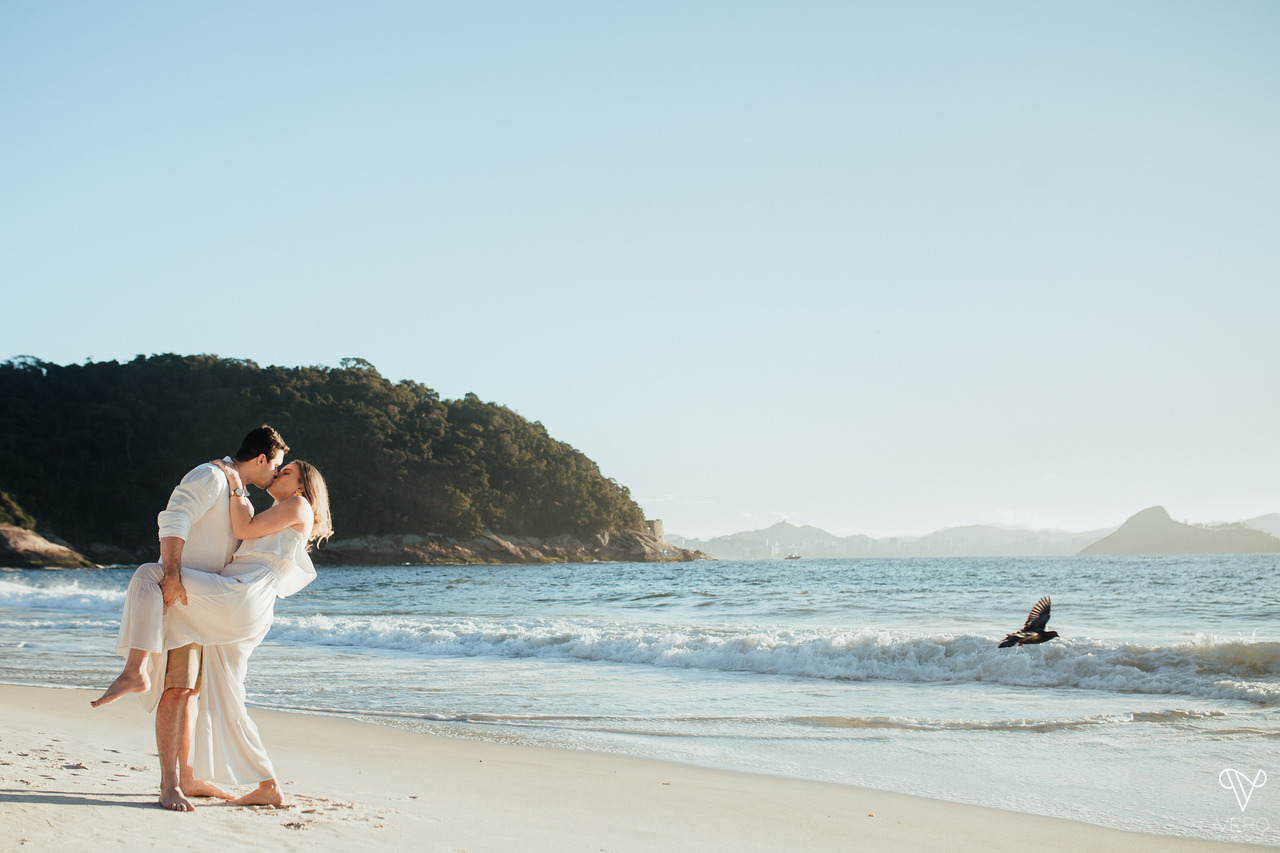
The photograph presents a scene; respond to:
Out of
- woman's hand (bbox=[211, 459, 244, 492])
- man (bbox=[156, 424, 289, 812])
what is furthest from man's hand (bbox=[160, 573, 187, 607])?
woman's hand (bbox=[211, 459, 244, 492])

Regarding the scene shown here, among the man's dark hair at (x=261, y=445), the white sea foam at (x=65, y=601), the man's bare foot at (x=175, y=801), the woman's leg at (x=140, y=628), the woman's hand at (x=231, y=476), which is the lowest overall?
the white sea foam at (x=65, y=601)

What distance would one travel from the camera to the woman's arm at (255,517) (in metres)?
3.56

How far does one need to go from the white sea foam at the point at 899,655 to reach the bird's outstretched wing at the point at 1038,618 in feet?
2.52

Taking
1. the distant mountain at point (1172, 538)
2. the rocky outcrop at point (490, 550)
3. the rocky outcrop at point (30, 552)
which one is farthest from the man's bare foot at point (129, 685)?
the distant mountain at point (1172, 538)

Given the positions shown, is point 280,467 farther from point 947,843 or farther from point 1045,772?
point 1045,772

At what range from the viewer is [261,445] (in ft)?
12.3

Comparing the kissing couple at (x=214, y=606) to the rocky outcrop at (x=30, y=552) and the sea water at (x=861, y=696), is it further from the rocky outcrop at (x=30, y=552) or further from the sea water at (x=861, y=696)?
the rocky outcrop at (x=30, y=552)

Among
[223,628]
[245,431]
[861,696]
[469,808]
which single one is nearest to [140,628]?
[223,628]

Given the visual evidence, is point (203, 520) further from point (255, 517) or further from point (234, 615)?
point (234, 615)

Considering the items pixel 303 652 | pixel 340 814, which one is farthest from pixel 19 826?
pixel 303 652

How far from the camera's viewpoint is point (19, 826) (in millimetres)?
3029

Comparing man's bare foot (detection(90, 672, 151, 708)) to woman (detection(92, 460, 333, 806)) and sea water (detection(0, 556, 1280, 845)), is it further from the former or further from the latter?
sea water (detection(0, 556, 1280, 845))

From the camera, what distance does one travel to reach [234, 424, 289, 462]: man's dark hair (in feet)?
12.2

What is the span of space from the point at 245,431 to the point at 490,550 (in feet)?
97.2
